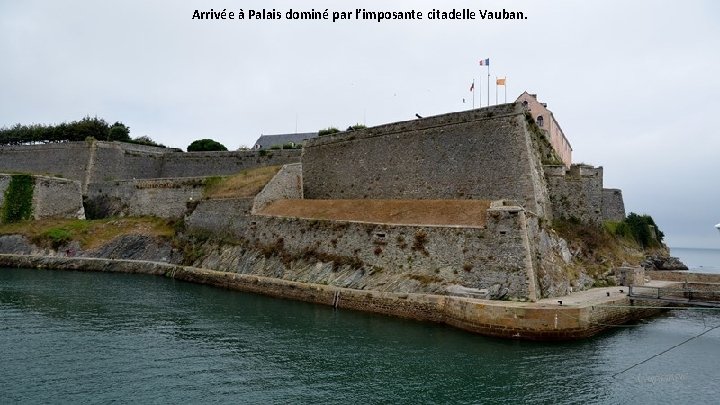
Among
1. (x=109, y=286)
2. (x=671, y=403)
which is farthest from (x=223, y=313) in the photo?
(x=671, y=403)

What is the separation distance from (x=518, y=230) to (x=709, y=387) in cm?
795

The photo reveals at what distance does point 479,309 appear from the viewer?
1847 centimetres

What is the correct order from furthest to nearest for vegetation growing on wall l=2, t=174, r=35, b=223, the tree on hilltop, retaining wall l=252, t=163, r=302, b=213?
1. the tree on hilltop
2. vegetation growing on wall l=2, t=174, r=35, b=223
3. retaining wall l=252, t=163, r=302, b=213

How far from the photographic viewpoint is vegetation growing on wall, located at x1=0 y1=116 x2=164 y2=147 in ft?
165

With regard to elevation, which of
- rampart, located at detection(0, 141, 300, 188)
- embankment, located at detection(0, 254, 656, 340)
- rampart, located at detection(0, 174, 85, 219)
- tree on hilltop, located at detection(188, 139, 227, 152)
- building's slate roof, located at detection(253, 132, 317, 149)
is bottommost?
embankment, located at detection(0, 254, 656, 340)

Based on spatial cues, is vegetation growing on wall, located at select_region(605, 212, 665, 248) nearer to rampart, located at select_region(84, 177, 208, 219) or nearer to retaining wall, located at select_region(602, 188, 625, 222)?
retaining wall, located at select_region(602, 188, 625, 222)

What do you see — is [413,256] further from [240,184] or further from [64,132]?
[64,132]

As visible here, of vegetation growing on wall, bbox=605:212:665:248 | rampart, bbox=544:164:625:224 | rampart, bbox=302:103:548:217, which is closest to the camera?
rampart, bbox=302:103:548:217

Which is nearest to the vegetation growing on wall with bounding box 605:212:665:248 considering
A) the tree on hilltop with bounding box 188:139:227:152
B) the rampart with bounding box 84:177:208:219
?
the rampart with bounding box 84:177:208:219

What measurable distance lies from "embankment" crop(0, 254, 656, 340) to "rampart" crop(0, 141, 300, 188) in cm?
1784

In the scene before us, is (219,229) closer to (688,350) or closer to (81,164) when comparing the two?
(81,164)

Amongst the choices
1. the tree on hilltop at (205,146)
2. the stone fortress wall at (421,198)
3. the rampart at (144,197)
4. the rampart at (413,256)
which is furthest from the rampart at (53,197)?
the rampart at (413,256)

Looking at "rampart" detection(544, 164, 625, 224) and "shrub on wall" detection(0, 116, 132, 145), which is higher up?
"shrub on wall" detection(0, 116, 132, 145)

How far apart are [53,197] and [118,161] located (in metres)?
6.28
